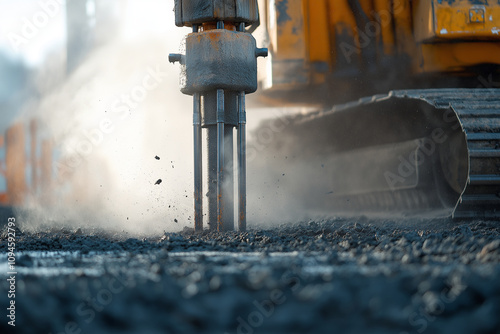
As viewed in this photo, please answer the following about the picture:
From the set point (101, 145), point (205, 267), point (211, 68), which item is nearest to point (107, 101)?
point (101, 145)

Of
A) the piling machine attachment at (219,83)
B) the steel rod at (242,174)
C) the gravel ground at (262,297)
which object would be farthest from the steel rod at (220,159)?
the gravel ground at (262,297)

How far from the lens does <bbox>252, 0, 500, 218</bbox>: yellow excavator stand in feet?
15.9

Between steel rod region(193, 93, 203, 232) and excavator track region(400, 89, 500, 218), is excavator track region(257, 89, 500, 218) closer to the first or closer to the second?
excavator track region(400, 89, 500, 218)

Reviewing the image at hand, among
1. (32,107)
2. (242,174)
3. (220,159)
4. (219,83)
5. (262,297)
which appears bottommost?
(262,297)

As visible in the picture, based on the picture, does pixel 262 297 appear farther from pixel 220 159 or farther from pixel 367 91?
pixel 367 91

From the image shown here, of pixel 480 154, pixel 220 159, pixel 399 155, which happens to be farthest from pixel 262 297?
pixel 399 155

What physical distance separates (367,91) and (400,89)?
1.08ft

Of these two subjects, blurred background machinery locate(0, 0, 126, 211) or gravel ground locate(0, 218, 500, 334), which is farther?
blurred background machinery locate(0, 0, 126, 211)

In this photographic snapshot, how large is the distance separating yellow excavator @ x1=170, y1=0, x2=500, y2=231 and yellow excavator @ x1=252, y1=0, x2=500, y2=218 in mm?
11

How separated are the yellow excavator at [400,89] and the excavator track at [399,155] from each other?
0.01 m

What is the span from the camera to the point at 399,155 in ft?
19.5

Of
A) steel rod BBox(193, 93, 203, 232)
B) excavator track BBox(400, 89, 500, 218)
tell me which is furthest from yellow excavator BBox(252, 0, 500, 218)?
steel rod BBox(193, 93, 203, 232)

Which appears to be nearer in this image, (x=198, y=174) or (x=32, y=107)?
(x=198, y=174)

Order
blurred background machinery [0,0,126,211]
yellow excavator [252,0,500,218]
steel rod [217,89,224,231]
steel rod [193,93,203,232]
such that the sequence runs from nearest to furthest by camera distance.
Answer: steel rod [217,89,224,231] → steel rod [193,93,203,232] → yellow excavator [252,0,500,218] → blurred background machinery [0,0,126,211]
